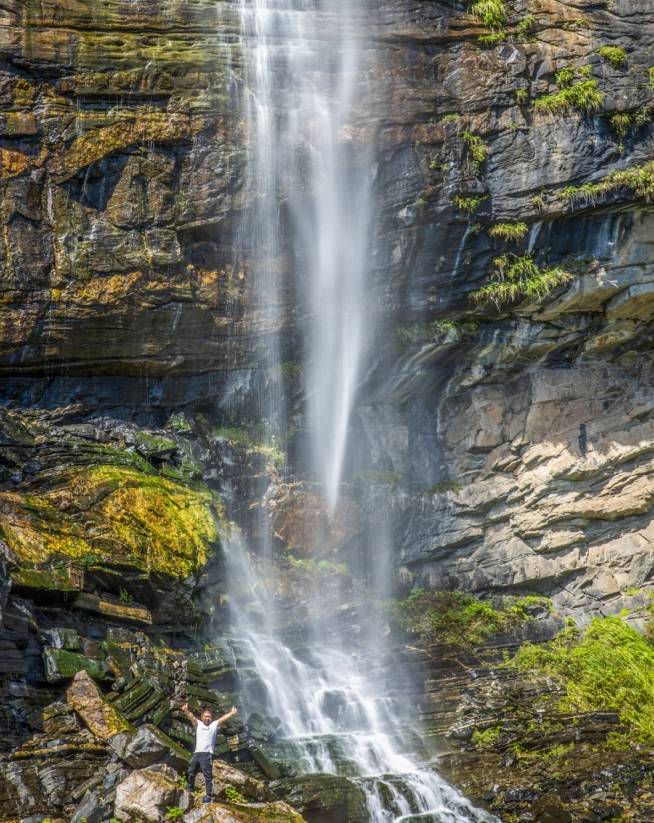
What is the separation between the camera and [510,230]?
1859 cm

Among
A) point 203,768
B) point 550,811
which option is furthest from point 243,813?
point 550,811

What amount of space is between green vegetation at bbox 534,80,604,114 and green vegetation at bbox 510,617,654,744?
10.3 meters

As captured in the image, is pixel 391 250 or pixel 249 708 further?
pixel 391 250

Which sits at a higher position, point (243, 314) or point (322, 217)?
point (322, 217)

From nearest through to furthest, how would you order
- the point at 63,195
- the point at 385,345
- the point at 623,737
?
1. the point at 623,737
2. the point at 63,195
3. the point at 385,345

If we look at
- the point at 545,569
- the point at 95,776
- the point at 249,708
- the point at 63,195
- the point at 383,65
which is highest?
the point at 383,65

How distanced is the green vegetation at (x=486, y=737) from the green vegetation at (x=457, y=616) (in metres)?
2.72

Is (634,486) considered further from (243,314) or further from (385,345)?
(243,314)

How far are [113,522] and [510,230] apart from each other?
32.2 feet

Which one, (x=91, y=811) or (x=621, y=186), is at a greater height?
(x=621, y=186)

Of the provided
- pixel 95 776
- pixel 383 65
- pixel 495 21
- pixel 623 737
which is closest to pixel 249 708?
pixel 95 776

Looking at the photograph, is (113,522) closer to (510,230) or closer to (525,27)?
(510,230)

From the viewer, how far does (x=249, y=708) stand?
1460 cm

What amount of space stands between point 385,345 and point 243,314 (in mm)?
3332
